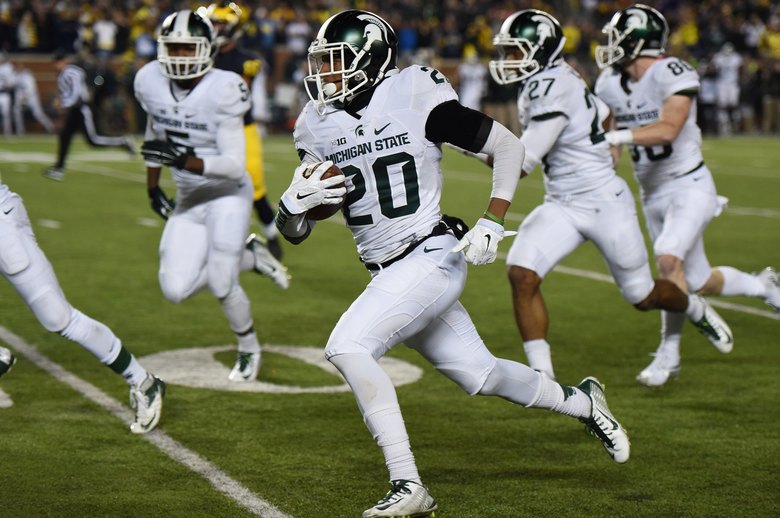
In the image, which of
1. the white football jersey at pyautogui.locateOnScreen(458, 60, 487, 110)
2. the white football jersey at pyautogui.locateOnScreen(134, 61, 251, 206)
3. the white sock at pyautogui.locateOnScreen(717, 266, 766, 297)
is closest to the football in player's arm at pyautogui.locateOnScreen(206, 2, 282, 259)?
the white football jersey at pyautogui.locateOnScreen(134, 61, 251, 206)

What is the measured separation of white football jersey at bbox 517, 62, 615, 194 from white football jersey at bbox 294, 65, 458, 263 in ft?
5.31

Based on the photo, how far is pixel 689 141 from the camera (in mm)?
6078

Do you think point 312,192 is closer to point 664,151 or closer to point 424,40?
point 664,151

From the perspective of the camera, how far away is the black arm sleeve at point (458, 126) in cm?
383

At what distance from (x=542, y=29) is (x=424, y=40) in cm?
2215

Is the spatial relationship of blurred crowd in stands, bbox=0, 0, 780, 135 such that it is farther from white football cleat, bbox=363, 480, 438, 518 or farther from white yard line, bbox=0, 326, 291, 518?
white football cleat, bbox=363, 480, 438, 518

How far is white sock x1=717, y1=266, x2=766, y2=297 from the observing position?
621cm

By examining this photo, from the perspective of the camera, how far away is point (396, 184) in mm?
3877

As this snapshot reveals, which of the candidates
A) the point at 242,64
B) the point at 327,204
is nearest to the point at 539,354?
the point at 327,204

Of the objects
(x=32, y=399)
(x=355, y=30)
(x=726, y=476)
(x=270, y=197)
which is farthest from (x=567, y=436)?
(x=270, y=197)

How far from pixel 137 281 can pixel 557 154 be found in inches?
156

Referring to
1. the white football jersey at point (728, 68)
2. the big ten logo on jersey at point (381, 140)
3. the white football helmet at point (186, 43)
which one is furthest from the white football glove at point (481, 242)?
the white football jersey at point (728, 68)

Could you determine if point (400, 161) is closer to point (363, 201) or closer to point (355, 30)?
point (363, 201)

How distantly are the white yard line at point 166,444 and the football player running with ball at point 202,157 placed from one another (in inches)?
24.0
